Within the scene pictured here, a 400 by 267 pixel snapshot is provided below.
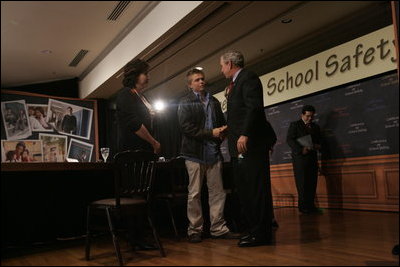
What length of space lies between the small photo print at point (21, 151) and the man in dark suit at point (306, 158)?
4349 mm

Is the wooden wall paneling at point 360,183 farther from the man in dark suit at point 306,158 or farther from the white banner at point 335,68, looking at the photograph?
the white banner at point 335,68

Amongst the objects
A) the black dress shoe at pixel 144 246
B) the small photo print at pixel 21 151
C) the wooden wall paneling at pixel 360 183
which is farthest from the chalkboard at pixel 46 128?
the wooden wall paneling at pixel 360 183

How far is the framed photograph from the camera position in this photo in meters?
7.19

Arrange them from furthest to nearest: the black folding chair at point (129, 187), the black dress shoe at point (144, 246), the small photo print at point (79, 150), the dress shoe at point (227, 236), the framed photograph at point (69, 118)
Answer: the small photo print at point (79, 150), the framed photograph at point (69, 118), the dress shoe at point (227, 236), the black dress shoe at point (144, 246), the black folding chair at point (129, 187)

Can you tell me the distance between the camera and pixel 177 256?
2.56 meters

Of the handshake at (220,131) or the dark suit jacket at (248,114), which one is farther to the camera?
the handshake at (220,131)

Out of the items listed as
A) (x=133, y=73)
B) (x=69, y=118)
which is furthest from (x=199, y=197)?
(x=69, y=118)

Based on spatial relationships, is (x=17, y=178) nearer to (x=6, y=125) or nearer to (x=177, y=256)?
(x=177, y=256)

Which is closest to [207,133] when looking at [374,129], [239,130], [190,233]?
[239,130]

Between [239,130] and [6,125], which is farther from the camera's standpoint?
[6,125]

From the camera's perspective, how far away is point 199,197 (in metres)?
3.17

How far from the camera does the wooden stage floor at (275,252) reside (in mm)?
2250

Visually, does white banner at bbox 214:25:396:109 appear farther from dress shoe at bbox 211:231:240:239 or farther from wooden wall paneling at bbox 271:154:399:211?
dress shoe at bbox 211:231:240:239

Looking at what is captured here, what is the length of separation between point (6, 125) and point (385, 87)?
5727mm
